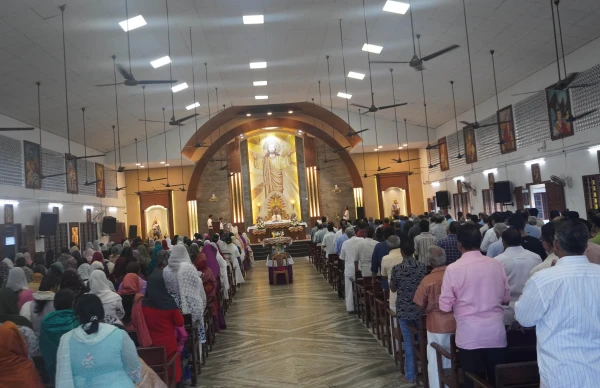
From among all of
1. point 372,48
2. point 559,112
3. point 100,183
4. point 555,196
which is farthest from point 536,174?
point 100,183

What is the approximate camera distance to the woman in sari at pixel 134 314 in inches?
188

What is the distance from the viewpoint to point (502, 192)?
637 inches

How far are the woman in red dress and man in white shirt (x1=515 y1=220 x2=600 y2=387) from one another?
351 cm

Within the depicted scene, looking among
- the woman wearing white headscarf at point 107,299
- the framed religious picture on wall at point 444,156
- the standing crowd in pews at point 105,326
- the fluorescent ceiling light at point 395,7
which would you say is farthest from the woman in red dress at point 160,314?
the framed religious picture on wall at point 444,156

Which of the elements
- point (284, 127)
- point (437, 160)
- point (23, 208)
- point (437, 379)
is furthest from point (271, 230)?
point (437, 379)

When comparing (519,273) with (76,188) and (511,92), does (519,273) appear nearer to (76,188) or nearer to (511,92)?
(511,92)

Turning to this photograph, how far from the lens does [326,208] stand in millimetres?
26094

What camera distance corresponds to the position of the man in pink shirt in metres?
3.61

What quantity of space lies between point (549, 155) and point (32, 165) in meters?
14.8

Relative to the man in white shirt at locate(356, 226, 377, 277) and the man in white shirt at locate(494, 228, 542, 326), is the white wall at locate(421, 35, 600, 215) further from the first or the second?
the man in white shirt at locate(494, 228, 542, 326)

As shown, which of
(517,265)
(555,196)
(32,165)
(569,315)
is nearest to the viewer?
(569,315)

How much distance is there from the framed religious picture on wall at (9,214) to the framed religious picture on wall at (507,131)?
1427 cm

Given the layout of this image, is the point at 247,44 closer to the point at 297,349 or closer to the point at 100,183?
the point at 297,349

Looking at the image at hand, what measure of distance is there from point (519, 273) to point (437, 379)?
116cm
